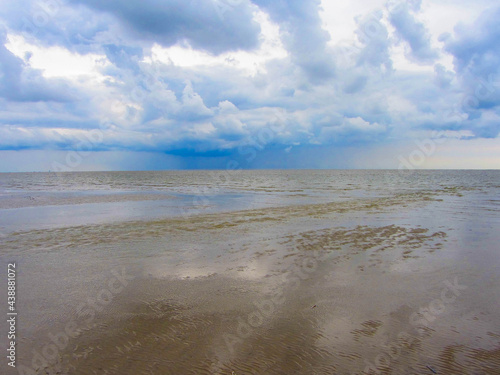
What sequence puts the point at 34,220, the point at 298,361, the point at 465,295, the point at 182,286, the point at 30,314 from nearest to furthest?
the point at 298,361, the point at 30,314, the point at 465,295, the point at 182,286, the point at 34,220

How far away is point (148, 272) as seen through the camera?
31.0 ft

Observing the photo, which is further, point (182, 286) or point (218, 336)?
point (182, 286)

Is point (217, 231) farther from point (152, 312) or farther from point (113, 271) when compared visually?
point (152, 312)

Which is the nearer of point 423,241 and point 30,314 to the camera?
point 30,314

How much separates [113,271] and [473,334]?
9.18 m

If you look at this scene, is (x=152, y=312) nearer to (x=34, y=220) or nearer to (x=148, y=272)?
(x=148, y=272)

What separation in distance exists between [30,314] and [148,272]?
3.22 m

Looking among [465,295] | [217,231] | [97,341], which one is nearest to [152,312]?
[97,341]

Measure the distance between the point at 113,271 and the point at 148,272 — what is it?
43.9 inches

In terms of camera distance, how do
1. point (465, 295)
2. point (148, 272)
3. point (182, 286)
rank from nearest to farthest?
1. point (465, 295)
2. point (182, 286)
3. point (148, 272)

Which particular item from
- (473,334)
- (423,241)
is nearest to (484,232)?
(423,241)

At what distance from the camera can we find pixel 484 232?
15.4 meters

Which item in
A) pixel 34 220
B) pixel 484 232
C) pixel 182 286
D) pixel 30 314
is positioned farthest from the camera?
pixel 34 220

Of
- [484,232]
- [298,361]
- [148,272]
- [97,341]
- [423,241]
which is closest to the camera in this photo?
[298,361]
